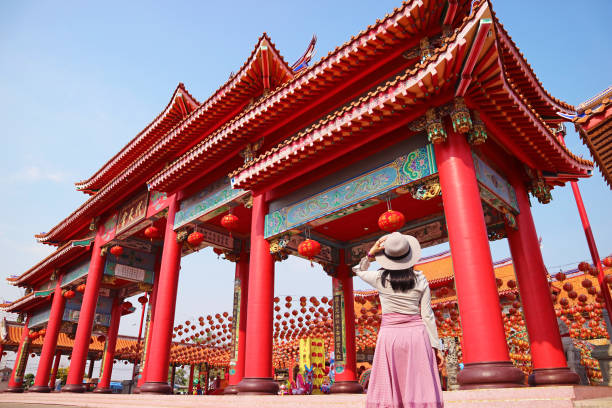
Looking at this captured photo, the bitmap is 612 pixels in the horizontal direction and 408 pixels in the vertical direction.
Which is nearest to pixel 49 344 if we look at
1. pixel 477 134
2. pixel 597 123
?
pixel 477 134

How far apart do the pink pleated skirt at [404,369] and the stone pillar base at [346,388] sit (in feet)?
25.8

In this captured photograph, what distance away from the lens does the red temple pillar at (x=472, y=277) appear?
5160 millimetres

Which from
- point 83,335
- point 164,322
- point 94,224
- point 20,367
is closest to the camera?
point 164,322

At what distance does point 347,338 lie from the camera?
1086 cm

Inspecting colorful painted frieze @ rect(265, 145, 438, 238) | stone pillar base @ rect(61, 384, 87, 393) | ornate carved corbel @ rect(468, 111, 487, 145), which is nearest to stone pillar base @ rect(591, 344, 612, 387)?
ornate carved corbel @ rect(468, 111, 487, 145)

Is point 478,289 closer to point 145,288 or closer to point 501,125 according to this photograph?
point 501,125

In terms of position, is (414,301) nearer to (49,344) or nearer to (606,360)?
(606,360)

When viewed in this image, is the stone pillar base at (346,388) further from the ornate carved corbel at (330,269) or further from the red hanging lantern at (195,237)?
the red hanging lantern at (195,237)

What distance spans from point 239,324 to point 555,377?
26.0 ft

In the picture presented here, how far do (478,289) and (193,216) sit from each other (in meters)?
8.29

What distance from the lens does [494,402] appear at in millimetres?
4289

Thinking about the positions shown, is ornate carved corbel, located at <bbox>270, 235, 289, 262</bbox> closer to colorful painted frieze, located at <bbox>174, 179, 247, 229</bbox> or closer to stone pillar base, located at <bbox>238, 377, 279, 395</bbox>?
colorful painted frieze, located at <bbox>174, 179, 247, 229</bbox>

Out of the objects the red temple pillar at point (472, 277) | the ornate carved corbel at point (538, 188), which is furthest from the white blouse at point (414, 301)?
the ornate carved corbel at point (538, 188)

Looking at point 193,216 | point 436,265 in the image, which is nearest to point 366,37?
point 193,216
